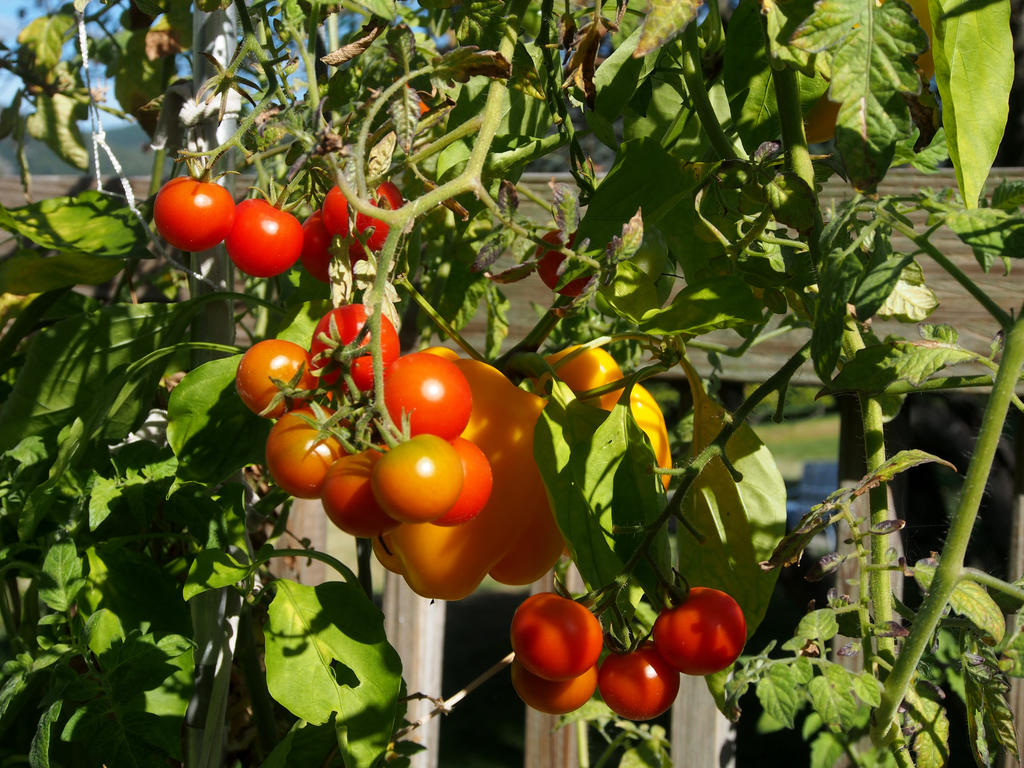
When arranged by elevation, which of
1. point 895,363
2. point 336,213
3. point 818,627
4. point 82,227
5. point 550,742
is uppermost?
point 82,227

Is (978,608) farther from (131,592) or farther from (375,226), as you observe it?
(131,592)

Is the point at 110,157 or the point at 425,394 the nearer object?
the point at 425,394

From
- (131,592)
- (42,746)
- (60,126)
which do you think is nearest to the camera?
(42,746)

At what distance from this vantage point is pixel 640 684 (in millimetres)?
501

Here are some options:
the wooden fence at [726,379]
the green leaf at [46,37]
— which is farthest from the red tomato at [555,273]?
the green leaf at [46,37]

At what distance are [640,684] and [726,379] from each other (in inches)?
29.8

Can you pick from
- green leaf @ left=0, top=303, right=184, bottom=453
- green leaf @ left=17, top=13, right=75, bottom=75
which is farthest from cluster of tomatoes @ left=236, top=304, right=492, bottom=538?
green leaf @ left=17, top=13, right=75, bottom=75

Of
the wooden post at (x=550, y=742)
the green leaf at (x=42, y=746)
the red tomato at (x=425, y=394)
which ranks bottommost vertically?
the wooden post at (x=550, y=742)

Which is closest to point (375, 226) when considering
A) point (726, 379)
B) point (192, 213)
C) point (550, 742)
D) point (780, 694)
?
point (192, 213)

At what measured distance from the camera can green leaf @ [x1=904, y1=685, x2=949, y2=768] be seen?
0.50 metres

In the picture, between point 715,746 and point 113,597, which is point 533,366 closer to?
point 113,597

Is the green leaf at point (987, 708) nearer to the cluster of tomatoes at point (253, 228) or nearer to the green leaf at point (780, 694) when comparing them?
the green leaf at point (780, 694)

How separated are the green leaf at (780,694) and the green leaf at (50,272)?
606mm

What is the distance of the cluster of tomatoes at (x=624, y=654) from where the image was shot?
1.55 feet
